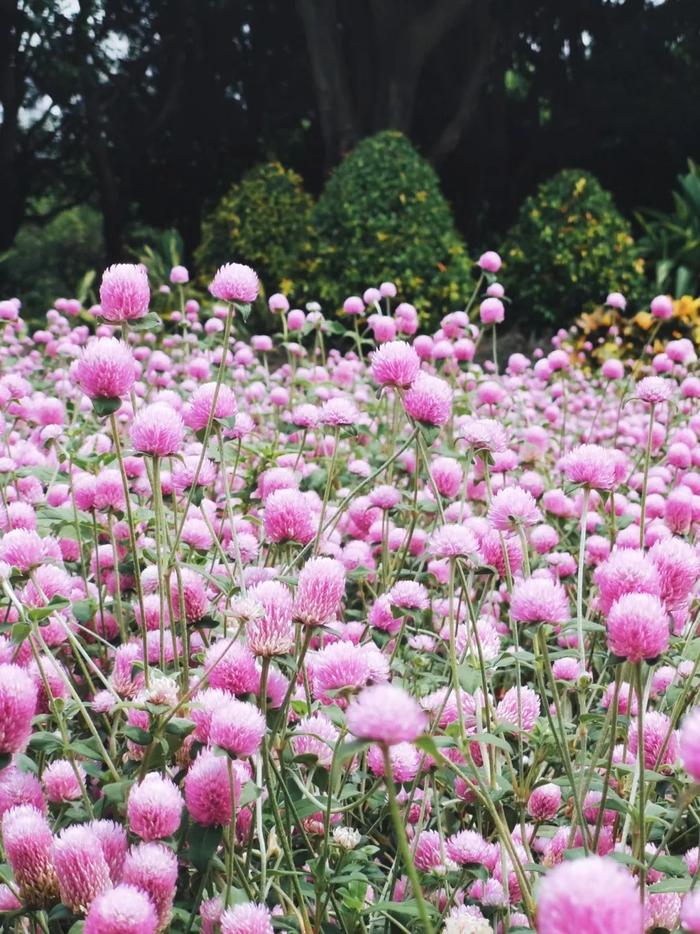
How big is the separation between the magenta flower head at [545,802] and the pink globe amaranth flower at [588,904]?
824 millimetres

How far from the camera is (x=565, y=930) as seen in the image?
1.61 ft

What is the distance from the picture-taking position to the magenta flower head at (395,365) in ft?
4.72

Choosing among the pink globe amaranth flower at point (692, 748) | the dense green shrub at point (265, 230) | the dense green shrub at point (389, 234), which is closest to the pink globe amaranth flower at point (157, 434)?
the pink globe amaranth flower at point (692, 748)

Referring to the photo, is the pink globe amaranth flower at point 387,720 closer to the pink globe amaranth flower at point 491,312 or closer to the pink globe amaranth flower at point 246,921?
the pink globe amaranth flower at point 246,921

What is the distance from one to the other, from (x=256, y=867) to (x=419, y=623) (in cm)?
60

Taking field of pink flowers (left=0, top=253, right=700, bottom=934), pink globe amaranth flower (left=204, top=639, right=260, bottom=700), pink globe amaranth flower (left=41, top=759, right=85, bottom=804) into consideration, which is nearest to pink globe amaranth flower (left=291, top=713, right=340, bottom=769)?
field of pink flowers (left=0, top=253, right=700, bottom=934)

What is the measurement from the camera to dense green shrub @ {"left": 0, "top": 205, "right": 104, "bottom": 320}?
12273 millimetres

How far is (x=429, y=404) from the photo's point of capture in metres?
1.41

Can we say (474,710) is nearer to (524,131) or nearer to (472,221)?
(472,221)

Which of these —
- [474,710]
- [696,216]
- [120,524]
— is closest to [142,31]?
[696,216]

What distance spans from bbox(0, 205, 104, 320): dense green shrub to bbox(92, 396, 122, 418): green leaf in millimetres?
10234

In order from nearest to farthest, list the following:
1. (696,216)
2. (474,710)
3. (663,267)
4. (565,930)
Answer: (565,930) → (474,710) → (663,267) → (696,216)

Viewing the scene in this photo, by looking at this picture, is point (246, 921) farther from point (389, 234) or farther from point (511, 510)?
point (389, 234)

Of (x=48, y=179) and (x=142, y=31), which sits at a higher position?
(x=142, y=31)
